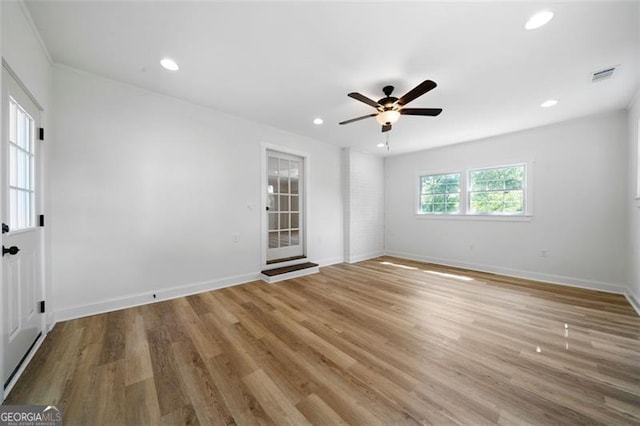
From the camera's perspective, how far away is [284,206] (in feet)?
14.6

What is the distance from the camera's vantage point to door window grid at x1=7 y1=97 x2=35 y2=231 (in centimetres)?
167

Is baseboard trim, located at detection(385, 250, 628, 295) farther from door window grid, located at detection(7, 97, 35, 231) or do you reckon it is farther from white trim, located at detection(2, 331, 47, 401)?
door window grid, located at detection(7, 97, 35, 231)

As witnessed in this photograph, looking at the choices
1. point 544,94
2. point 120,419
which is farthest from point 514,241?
point 120,419


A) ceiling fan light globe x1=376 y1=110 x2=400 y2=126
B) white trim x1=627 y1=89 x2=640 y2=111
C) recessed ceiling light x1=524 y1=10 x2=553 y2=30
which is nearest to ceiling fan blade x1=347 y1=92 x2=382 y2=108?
ceiling fan light globe x1=376 y1=110 x2=400 y2=126

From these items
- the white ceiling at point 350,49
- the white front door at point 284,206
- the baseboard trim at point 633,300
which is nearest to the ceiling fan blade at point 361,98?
the white ceiling at point 350,49

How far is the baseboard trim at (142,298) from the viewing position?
243 centimetres

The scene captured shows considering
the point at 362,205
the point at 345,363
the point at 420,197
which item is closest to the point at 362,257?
the point at 362,205

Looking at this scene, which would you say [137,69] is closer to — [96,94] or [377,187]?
[96,94]

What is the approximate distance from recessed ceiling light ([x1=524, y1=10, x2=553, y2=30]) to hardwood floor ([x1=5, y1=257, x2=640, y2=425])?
2.65 meters

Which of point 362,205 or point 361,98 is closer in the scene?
point 361,98

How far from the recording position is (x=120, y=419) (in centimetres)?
128

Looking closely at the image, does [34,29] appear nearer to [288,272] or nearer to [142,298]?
[142,298]

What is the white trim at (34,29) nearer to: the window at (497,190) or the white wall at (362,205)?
the white wall at (362,205)

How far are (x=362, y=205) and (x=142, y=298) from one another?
4499 millimetres
